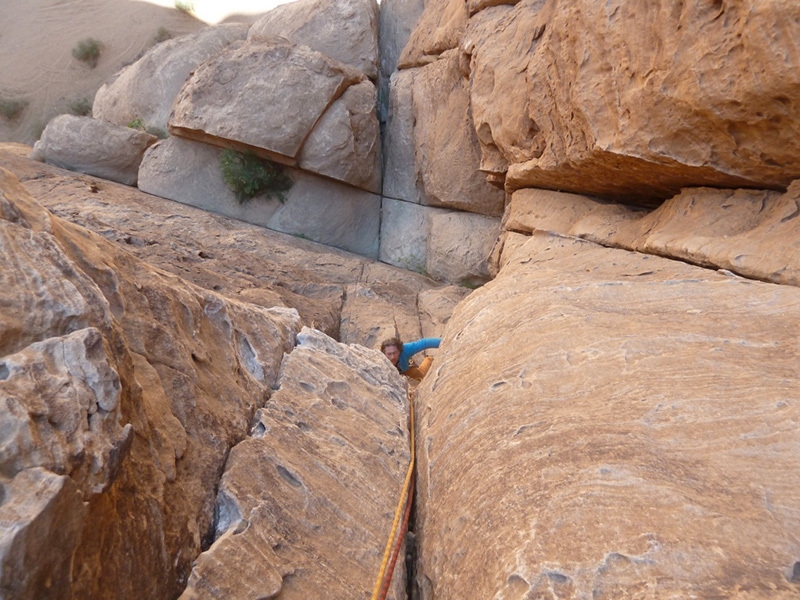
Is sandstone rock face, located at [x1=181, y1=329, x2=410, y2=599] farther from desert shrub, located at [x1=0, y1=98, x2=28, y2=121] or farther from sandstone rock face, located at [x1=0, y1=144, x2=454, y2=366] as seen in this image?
desert shrub, located at [x1=0, y1=98, x2=28, y2=121]

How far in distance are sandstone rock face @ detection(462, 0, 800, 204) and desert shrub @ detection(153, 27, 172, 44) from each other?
39.8 ft

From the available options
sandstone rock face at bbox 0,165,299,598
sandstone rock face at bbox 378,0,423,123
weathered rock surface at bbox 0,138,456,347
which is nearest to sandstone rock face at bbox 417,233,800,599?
sandstone rock face at bbox 0,165,299,598

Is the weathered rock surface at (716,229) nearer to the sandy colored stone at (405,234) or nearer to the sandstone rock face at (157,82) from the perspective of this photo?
the sandy colored stone at (405,234)

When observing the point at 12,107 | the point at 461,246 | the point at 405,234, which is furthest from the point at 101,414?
the point at 12,107

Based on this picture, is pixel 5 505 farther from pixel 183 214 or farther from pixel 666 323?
pixel 183 214

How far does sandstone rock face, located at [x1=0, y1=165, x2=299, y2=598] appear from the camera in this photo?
5.01ft

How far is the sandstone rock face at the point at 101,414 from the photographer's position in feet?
5.01

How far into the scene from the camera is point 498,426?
2713 millimetres

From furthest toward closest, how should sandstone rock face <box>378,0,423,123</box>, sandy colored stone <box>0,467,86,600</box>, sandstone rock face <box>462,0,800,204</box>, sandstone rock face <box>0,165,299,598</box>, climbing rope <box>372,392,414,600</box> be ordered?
sandstone rock face <box>378,0,423,123</box>, sandstone rock face <box>462,0,800,204</box>, climbing rope <box>372,392,414,600</box>, sandstone rock face <box>0,165,299,598</box>, sandy colored stone <box>0,467,86,600</box>

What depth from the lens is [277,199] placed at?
10422 mm

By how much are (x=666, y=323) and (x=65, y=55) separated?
57.7 feet

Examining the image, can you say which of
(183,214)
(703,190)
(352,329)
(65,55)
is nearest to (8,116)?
(65,55)

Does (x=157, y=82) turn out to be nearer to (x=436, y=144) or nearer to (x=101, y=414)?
(x=436, y=144)

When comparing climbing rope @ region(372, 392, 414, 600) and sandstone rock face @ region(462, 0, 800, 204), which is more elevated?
sandstone rock face @ region(462, 0, 800, 204)
